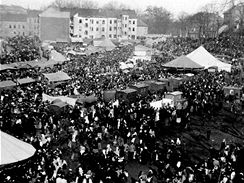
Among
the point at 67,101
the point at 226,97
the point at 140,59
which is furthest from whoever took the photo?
the point at 140,59

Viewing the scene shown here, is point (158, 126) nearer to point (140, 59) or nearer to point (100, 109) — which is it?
point (100, 109)

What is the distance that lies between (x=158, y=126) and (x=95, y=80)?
1261cm

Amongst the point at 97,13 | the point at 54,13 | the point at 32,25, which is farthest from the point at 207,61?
the point at 32,25

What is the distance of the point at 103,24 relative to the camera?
308 ft

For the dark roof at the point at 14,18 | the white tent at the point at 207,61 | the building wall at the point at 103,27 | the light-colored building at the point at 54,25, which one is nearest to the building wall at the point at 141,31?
the building wall at the point at 103,27

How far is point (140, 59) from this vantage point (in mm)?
48156

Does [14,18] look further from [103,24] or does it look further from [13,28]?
[103,24]

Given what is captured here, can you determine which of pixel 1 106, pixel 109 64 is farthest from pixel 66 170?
pixel 109 64

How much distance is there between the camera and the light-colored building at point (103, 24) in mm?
91438

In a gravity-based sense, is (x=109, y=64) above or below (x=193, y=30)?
below

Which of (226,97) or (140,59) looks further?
(140,59)

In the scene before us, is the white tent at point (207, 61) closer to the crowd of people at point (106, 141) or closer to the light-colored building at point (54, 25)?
the crowd of people at point (106, 141)

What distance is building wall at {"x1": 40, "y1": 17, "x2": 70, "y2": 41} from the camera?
84.7m

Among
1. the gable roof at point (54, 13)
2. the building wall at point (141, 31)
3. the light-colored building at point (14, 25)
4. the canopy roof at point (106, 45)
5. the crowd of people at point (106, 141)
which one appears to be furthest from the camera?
the building wall at point (141, 31)
